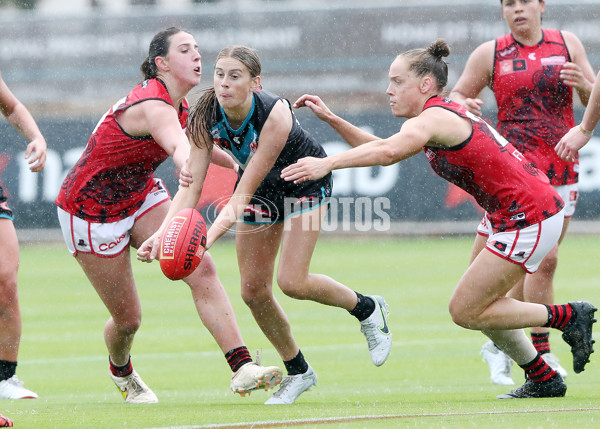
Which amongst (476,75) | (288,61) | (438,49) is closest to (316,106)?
(438,49)

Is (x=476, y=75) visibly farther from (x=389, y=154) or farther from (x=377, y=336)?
(x=389, y=154)

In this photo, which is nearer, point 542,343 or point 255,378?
point 255,378

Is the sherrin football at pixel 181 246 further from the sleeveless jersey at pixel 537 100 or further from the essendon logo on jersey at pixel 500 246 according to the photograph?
the sleeveless jersey at pixel 537 100

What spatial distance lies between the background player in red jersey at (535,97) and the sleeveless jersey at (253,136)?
157 centimetres

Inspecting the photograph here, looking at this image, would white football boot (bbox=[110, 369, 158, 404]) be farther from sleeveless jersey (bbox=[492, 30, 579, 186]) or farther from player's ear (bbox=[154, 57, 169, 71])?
sleeveless jersey (bbox=[492, 30, 579, 186])

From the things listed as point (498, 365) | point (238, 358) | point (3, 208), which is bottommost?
point (498, 365)

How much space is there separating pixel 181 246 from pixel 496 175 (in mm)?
1864

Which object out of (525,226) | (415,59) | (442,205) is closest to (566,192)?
(525,226)

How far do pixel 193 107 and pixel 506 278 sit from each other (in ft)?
6.97

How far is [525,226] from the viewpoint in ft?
19.5

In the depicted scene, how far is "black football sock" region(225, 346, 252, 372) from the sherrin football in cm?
73

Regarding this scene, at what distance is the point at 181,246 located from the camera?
18.1 feet

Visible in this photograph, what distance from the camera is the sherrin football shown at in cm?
549

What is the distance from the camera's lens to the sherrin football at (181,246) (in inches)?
216
